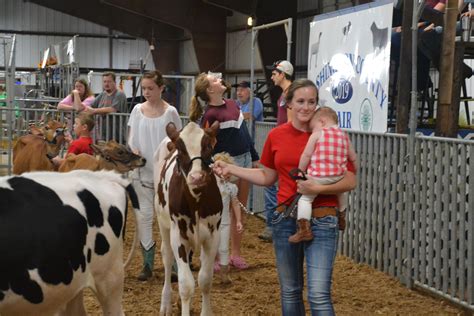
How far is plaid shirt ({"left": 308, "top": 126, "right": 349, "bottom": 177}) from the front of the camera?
4.10 meters

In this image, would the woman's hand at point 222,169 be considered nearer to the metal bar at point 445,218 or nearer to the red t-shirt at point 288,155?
the red t-shirt at point 288,155

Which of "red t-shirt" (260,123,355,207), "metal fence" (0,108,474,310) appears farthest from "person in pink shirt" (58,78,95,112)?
"red t-shirt" (260,123,355,207)

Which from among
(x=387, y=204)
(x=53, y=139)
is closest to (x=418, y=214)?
(x=387, y=204)

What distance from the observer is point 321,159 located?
4.11 meters

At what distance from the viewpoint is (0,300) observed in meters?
3.48

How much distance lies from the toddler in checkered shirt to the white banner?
132 inches

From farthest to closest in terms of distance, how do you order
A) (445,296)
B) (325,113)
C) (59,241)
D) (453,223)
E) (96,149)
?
(96,149) → (445,296) → (453,223) → (325,113) → (59,241)

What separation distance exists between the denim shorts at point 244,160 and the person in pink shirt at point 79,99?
471 cm

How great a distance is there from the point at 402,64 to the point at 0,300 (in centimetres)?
542

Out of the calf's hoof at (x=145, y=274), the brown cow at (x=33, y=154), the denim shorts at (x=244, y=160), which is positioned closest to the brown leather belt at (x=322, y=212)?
the denim shorts at (x=244, y=160)

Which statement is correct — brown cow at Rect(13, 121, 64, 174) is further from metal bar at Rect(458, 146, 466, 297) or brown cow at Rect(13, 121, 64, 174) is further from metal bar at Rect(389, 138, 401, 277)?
metal bar at Rect(458, 146, 466, 297)

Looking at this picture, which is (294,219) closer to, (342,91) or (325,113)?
(325,113)

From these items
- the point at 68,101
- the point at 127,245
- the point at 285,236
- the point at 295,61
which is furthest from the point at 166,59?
Result: the point at 285,236

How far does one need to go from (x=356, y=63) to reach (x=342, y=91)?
43 cm
